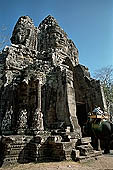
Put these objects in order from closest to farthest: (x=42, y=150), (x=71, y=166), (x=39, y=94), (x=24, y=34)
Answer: (x=71, y=166) → (x=42, y=150) → (x=39, y=94) → (x=24, y=34)

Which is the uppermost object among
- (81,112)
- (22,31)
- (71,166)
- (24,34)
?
(22,31)

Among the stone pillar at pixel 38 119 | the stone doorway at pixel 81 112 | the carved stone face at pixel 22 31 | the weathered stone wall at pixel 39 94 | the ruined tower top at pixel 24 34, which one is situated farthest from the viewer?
the carved stone face at pixel 22 31

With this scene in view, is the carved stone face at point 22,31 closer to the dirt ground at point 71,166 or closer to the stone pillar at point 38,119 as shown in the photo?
the stone pillar at point 38,119

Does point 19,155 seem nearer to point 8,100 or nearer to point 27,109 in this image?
point 27,109

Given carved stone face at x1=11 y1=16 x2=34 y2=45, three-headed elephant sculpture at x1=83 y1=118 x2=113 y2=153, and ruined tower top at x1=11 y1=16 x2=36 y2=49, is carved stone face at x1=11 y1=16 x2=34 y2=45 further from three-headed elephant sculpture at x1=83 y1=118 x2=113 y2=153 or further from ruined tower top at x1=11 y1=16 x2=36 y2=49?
three-headed elephant sculpture at x1=83 y1=118 x2=113 y2=153

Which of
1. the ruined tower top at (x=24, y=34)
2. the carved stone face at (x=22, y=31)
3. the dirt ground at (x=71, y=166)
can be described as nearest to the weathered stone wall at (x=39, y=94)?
the dirt ground at (x=71, y=166)

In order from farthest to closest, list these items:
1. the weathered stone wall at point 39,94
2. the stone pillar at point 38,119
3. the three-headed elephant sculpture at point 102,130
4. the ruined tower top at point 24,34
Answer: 1. the ruined tower top at point 24,34
2. the weathered stone wall at point 39,94
3. the stone pillar at point 38,119
4. the three-headed elephant sculpture at point 102,130

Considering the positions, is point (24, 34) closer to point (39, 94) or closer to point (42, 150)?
point (39, 94)

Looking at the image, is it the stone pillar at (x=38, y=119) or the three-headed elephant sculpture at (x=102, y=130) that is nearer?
the three-headed elephant sculpture at (x=102, y=130)

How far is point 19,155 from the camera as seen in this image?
6.50 meters

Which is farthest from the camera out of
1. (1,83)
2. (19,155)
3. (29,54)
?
(29,54)

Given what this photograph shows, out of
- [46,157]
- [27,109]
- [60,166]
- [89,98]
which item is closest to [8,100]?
[27,109]

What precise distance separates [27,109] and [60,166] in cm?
474

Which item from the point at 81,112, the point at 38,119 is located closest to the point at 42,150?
Result: the point at 38,119
